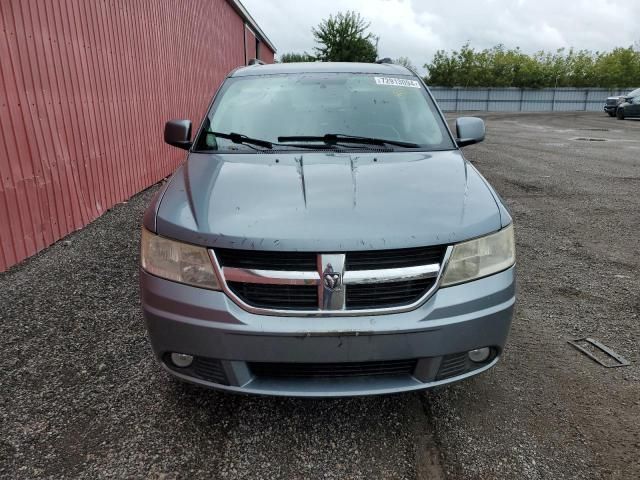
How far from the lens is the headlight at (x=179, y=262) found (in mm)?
1968

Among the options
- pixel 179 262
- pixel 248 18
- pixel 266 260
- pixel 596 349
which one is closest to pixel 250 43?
pixel 248 18

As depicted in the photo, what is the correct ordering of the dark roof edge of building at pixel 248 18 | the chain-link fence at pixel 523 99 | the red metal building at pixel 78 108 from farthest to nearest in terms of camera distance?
the chain-link fence at pixel 523 99 < the dark roof edge of building at pixel 248 18 < the red metal building at pixel 78 108

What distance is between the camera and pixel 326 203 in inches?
83.4

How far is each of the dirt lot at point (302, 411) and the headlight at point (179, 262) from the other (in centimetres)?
75

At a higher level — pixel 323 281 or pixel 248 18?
pixel 248 18

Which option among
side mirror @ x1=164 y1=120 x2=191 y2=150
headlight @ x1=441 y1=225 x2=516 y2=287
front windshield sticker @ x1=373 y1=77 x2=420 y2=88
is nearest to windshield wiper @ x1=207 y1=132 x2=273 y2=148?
side mirror @ x1=164 y1=120 x2=191 y2=150

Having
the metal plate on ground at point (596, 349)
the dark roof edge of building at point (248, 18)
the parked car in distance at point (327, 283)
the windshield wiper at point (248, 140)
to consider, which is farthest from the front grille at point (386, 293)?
the dark roof edge of building at point (248, 18)

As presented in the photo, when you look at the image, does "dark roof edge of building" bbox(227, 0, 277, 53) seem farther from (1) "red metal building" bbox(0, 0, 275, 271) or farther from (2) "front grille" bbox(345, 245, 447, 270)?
(2) "front grille" bbox(345, 245, 447, 270)

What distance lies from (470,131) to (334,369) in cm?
219

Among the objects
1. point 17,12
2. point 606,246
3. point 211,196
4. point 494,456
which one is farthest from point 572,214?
point 17,12

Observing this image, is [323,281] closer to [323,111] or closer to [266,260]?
[266,260]

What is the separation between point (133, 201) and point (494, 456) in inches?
236

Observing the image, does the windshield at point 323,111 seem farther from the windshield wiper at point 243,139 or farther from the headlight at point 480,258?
the headlight at point 480,258

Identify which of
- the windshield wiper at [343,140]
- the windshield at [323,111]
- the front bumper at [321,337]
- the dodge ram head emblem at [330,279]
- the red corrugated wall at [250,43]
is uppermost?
the red corrugated wall at [250,43]
